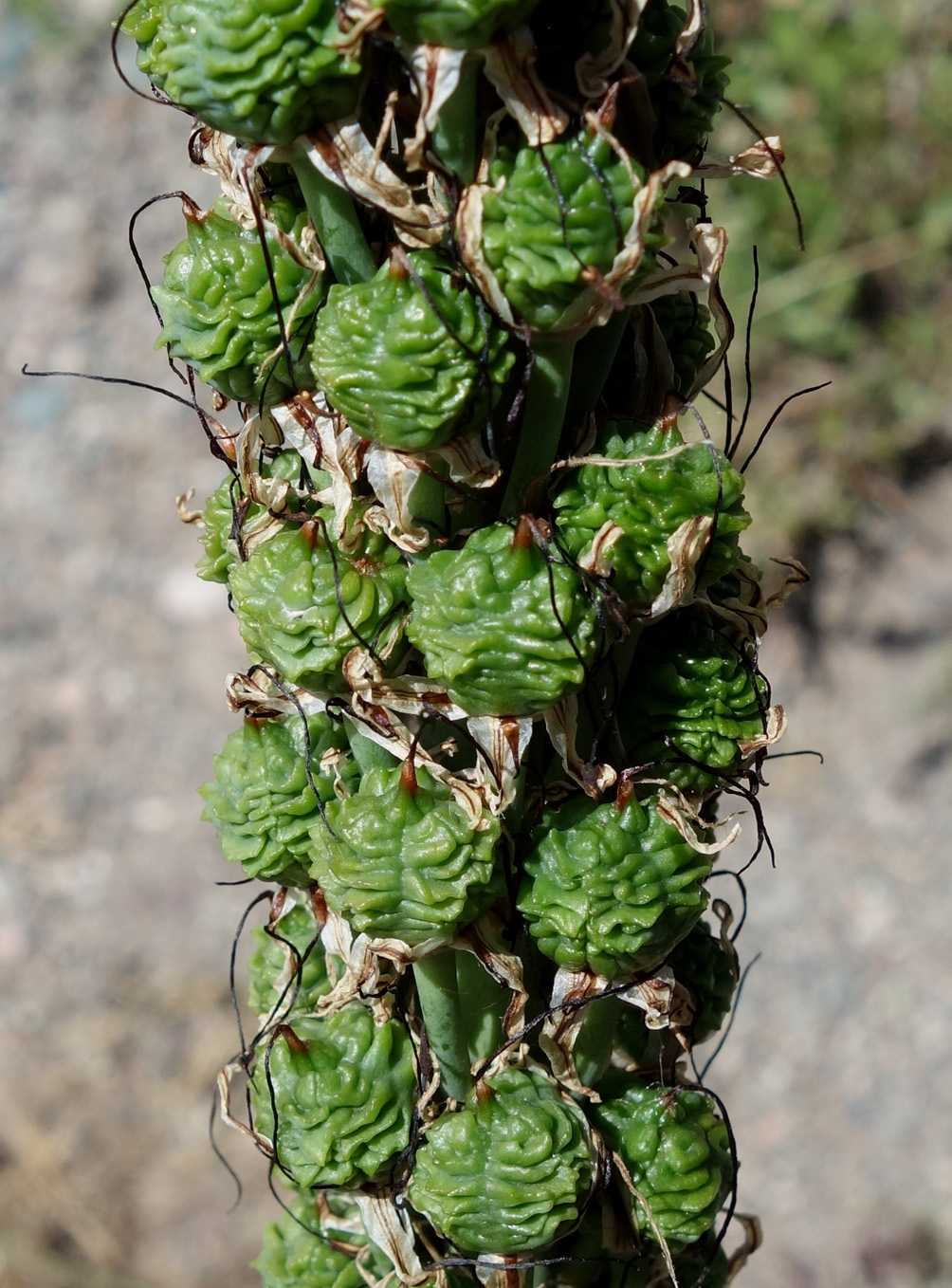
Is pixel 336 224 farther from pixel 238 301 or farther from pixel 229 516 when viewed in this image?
pixel 229 516

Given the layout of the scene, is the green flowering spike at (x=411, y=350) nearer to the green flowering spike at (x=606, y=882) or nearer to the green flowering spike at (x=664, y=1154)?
the green flowering spike at (x=606, y=882)

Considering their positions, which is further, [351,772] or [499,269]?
[351,772]

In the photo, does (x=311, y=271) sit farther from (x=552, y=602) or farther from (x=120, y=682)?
(x=120, y=682)

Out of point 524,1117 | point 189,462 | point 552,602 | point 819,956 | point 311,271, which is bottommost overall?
point 819,956

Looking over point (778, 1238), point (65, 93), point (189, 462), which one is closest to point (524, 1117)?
point (778, 1238)

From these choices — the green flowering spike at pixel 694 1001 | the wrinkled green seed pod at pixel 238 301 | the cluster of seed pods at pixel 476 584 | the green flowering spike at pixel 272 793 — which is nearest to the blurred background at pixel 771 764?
the green flowering spike at pixel 694 1001

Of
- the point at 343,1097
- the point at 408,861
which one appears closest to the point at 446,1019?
the point at 343,1097

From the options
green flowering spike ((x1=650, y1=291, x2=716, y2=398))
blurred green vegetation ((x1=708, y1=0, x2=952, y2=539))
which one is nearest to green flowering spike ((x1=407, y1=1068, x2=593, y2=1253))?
green flowering spike ((x1=650, y1=291, x2=716, y2=398))
